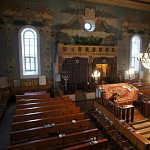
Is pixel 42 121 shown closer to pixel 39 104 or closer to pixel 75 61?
pixel 39 104

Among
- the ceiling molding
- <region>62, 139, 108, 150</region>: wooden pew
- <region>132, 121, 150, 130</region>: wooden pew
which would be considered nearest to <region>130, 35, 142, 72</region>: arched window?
the ceiling molding

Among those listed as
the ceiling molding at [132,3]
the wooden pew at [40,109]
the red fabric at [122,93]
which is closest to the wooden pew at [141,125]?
the red fabric at [122,93]

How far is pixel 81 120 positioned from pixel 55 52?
6.52 metres

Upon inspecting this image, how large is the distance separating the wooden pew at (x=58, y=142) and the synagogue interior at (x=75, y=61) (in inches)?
41.7

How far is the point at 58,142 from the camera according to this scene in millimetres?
4496

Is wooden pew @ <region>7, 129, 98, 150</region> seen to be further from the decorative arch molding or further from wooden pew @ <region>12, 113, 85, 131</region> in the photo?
the decorative arch molding

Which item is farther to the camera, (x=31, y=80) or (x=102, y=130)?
(x=31, y=80)

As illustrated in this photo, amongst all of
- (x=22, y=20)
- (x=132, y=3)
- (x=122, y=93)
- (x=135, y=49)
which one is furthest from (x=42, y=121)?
(x=132, y=3)

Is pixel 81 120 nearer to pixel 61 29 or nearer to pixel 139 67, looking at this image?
pixel 61 29

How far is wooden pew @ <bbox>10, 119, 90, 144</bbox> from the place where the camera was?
4633mm

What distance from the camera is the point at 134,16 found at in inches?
515

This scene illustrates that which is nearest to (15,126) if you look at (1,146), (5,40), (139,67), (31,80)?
(1,146)

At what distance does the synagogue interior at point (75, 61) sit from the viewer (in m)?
7.05

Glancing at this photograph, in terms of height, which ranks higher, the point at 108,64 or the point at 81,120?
the point at 108,64
